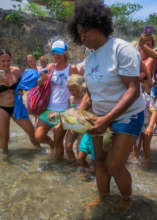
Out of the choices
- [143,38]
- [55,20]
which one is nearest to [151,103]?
[143,38]

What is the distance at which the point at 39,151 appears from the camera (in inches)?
182

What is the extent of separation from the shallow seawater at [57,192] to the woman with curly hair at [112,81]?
51cm

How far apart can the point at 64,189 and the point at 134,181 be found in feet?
3.34

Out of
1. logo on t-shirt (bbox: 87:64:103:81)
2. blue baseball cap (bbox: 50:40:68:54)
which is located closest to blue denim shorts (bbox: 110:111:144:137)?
logo on t-shirt (bbox: 87:64:103:81)

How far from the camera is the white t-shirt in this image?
186cm

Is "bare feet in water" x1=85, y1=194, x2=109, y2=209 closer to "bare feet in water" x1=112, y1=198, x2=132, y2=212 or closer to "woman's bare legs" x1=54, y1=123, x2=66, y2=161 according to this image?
"bare feet in water" x1=112, y1=198, x2=132, y2=212

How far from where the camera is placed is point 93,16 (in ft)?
6.58

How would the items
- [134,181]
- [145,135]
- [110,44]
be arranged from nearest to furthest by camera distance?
[110,44]
[134,181]
[145,135]

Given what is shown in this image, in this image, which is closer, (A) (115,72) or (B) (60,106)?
(A) (115,72)

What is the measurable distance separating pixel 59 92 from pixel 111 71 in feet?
6.57

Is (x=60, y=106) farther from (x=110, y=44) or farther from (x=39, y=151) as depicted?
(x=110, y=44)

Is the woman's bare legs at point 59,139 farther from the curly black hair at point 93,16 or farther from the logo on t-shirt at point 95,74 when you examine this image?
the curly black hair at point 93,16

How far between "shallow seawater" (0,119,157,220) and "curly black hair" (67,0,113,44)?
186 centimetres

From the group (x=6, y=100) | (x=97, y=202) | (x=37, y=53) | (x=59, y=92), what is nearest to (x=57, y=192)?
(x=97, y=202)
